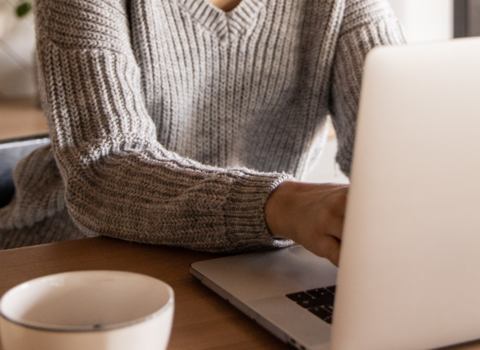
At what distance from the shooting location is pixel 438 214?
0.33 m

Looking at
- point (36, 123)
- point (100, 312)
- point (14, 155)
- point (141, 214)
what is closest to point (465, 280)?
point (100, 312)

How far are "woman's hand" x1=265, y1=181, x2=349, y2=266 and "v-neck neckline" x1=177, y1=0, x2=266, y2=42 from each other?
0.45 metres

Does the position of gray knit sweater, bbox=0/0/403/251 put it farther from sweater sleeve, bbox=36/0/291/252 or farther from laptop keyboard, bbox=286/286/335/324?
laptop keyboard, bbox=286/286/335/324

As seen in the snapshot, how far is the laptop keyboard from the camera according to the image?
43 centimetres

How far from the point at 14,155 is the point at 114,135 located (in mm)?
518

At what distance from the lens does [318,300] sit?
1.51 feet

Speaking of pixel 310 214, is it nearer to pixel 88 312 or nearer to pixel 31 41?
pixel 88 312

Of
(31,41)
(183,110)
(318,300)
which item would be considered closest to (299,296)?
(318,300)

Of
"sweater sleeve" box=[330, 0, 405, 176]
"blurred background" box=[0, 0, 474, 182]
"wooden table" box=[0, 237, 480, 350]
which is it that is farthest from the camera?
"blurred background" box=[0, 0, 474, 182]

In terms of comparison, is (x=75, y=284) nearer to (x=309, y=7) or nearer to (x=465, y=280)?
(x=465, y=280)

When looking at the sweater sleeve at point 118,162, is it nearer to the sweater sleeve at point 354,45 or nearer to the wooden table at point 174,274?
the wooden table at point 174,274

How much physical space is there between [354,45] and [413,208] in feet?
2.05

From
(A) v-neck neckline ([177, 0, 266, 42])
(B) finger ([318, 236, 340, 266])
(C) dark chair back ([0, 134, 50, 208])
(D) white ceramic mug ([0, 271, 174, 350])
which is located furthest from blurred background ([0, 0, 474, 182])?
(D) white ceramic mug ([0, 271, 174, 350])

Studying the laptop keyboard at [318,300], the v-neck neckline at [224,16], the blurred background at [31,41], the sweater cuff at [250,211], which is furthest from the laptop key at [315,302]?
the blurred background at [31,41]
